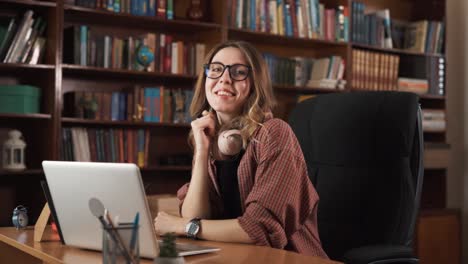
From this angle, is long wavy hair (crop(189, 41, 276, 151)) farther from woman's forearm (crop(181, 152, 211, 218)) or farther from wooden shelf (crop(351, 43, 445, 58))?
wooden shelf (crop(351, 43, 445, 58))

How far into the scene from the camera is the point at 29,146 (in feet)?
12.7

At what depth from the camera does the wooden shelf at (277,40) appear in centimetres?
431

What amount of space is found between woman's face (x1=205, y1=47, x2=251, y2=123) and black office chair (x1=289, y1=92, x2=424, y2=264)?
0.41 meters

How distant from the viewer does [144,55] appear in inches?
155

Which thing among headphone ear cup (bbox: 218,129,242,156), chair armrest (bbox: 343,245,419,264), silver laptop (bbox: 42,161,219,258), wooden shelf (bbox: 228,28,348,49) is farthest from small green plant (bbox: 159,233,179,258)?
wooden shelf (bbox: 228,28,348,49)

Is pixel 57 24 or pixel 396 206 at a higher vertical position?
pixel 57 24

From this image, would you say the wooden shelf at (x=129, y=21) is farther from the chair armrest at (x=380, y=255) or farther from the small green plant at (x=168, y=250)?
the small green plant at (x=168, y=250)

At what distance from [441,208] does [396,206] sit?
9.88 ft

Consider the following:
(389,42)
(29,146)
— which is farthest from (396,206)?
(389,42)

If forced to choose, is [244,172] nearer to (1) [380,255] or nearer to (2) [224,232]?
(2) [224,232]

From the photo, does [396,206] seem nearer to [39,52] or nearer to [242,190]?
[242,190]

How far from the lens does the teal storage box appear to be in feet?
11.8

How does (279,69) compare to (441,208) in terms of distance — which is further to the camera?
(441,208)

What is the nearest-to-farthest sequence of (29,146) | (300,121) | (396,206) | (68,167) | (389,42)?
1. (68,167)
2. (396,206)
3. (300,121)
4. (29,146)
5. (389,42)
